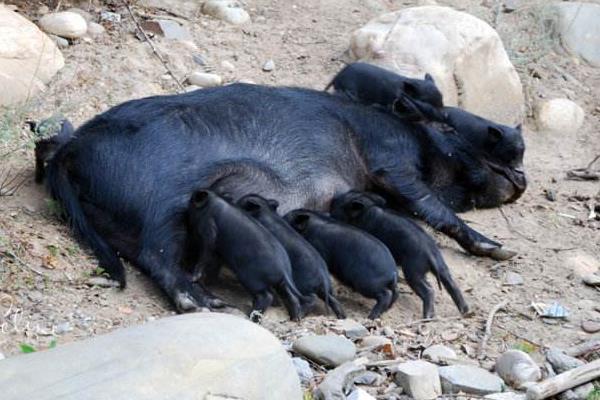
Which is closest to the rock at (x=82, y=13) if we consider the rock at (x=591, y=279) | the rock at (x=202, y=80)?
the rock at (x=202, y=80)

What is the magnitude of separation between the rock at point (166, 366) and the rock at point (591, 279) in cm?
263

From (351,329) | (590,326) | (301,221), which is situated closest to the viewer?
(351,329)

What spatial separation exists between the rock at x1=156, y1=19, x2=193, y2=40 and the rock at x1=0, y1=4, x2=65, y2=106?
0.93m

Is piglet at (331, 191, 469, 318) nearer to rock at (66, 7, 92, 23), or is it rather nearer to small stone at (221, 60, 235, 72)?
small stone at (221, 60, 235, 72)

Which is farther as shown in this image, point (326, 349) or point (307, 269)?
point (307, 269)

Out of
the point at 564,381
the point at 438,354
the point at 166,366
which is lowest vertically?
the point at 438,354

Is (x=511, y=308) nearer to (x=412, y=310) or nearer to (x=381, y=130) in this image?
(x=412, y=310)

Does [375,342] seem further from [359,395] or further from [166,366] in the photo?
[166,366]

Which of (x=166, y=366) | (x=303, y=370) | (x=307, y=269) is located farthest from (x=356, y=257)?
(x=166, y=366)

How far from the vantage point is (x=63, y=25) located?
711cm

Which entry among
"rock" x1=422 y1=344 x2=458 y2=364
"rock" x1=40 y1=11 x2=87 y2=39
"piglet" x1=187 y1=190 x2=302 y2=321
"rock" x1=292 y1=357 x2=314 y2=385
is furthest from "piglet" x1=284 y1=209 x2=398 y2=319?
"rock" x1=40 y1=11 x2=87 y2=39

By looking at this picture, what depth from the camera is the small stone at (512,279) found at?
5.88m

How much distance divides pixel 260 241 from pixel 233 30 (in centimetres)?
312

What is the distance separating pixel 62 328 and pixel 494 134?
301 centimetres
